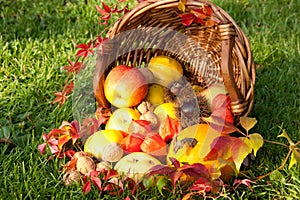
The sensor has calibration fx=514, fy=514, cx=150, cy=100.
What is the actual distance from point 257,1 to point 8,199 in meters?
2.10

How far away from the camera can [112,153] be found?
1.76 meters

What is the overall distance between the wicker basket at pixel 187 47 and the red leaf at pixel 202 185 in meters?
0.30

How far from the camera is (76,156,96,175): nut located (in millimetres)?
1735

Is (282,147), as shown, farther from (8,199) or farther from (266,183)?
(8,199)

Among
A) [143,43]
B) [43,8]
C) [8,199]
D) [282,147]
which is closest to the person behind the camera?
[8,199]

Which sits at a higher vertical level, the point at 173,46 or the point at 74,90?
the point at 173,46

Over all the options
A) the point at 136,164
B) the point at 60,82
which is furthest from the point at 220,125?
the point at 60,82

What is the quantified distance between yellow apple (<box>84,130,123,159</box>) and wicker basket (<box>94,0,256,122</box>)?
0.17 metres

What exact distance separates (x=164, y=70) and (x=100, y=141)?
418mm

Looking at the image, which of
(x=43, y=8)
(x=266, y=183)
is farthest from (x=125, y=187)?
(x=43, y=8)

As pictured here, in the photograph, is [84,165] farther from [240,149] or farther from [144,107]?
[240,149]

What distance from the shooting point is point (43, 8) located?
303 centimetres

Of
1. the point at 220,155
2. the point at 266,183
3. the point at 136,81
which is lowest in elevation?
the point at 266,183

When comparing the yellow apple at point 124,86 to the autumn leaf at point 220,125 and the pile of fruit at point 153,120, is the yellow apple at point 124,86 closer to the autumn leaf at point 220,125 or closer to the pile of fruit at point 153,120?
the pile of fruit at point 153,120
